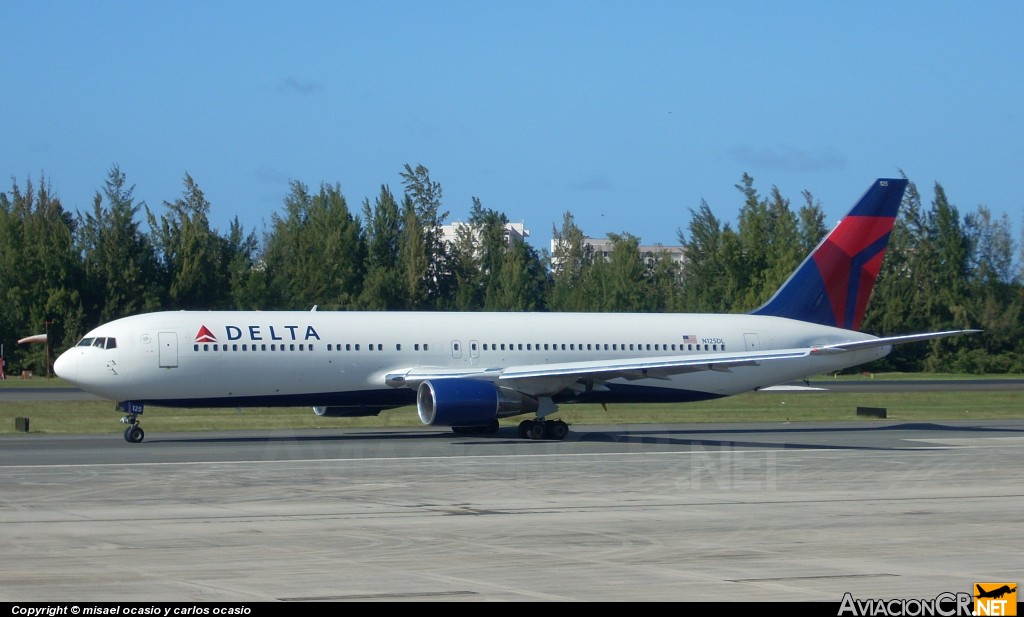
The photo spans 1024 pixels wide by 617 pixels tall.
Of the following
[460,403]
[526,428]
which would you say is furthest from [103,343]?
[526,428]

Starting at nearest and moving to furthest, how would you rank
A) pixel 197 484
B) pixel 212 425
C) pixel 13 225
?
1. pixel 197 484
2. pixel 212 425
3. pixel 13 225

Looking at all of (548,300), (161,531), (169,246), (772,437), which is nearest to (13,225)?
(169,246)

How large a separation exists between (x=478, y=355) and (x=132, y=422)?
28.2ft

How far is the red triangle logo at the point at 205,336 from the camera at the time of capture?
30.1 m

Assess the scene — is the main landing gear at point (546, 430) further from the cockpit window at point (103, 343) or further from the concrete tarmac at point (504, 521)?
the cockpit window at point (103, 343)

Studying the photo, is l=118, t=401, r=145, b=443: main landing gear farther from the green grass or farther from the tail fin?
the tail fin

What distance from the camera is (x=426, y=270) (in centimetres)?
9488

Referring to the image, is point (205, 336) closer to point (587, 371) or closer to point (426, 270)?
point (587, 371)

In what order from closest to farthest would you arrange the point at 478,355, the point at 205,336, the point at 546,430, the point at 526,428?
the point at 205,336 → the point at 546,430 → the point at 526,428 → the point at 478,355

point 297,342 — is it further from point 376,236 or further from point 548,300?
point 548,300

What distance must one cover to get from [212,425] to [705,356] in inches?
551

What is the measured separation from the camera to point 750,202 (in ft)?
334

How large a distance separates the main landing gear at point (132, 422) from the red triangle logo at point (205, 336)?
205cm

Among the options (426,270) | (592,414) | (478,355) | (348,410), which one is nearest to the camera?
(348,410)
